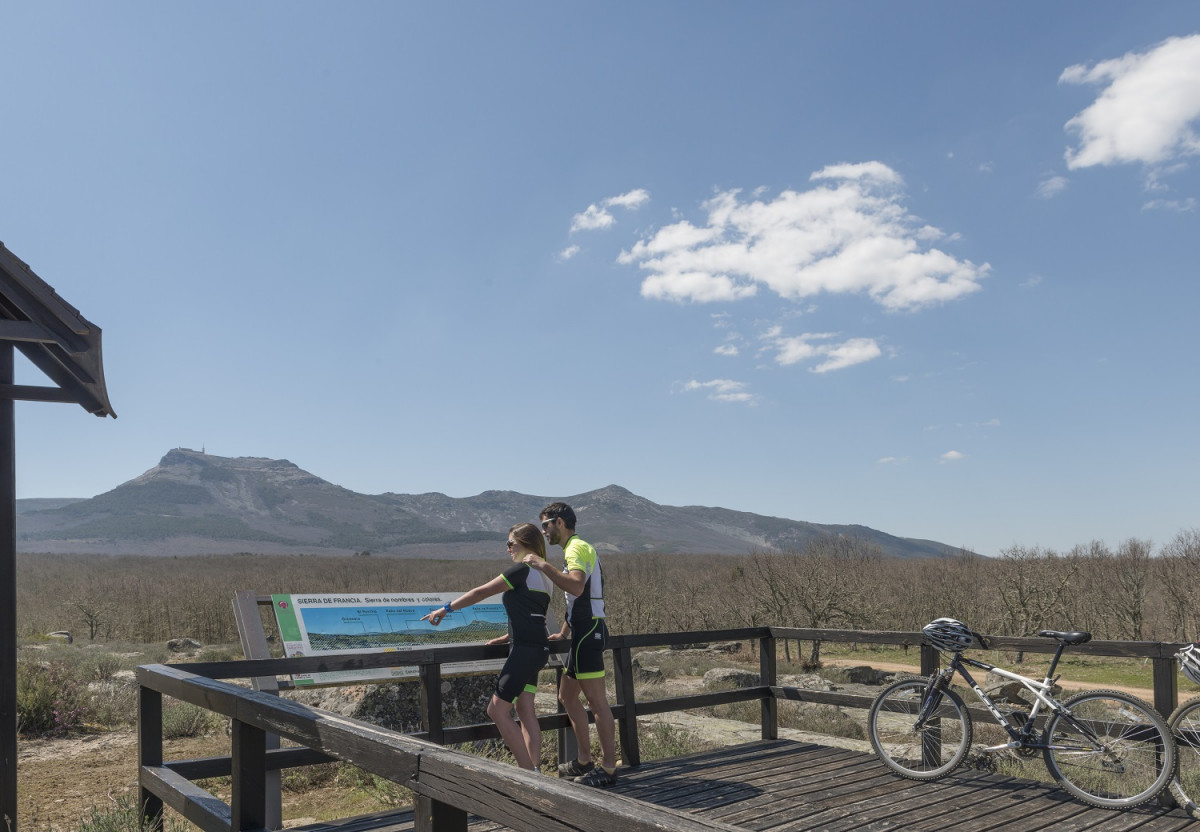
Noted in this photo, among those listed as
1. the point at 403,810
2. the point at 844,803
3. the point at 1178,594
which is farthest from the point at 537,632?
the point at 1178,594

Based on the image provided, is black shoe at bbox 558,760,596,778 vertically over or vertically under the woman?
under

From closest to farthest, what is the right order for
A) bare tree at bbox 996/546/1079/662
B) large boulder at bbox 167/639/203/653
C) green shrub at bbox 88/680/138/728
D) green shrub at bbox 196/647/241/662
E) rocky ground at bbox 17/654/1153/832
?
1. rocky ground at bbox 17/654/1153/832
2. green shrub at bbox 88/680/138/728
3. green shrub at bbox 196/647/241/662
4. large boulder at bbox 167/639/203/653
5. bare tree at bbox 996/546/1079/662

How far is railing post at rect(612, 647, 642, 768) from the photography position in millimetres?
6918

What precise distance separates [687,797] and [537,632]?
1.39m

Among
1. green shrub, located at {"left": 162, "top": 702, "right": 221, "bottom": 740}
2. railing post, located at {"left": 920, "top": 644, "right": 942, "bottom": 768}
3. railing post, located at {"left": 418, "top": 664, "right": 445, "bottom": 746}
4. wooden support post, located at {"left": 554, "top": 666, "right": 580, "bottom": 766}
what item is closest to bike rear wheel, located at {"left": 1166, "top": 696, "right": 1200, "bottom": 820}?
railing post, located at {"left": 920, "top": 644, "right": 942, "bottom": 768}

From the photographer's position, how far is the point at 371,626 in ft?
23.9

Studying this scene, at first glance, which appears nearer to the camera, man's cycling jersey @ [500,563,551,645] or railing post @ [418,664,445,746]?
man's cycling jersey @ [500,563,551,645]

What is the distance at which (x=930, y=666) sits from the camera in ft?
22.4

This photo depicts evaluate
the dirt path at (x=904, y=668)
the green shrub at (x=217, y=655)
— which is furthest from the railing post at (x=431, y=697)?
the dirt path at (x=904, y=668)

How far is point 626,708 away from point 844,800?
179 cm

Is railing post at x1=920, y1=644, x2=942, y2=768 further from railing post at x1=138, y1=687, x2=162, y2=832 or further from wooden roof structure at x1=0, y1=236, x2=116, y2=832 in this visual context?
wooden roof structure at x1=0, y1=236, x2=116, y2=832

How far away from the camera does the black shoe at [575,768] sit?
6.26 meters

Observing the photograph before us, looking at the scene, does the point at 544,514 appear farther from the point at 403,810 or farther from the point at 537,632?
the point at 403,810

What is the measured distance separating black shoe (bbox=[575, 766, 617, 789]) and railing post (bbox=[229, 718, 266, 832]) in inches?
107
